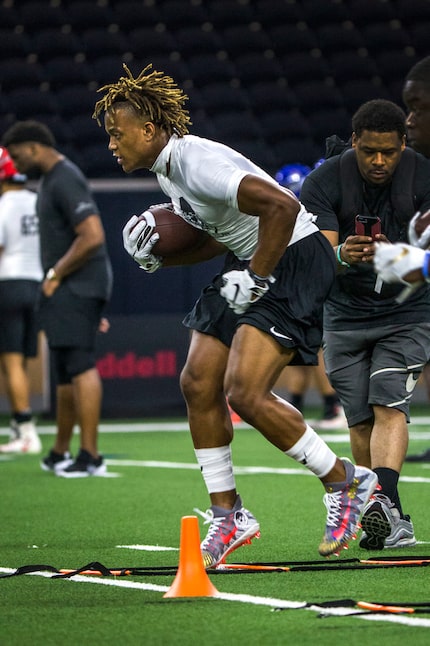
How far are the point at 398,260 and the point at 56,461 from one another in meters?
5.36

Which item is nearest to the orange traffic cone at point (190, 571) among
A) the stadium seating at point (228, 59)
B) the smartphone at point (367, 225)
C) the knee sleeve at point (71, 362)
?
the smartphone at point (367, 225)

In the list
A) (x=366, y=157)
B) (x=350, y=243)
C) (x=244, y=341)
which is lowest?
(x=244, y=341)

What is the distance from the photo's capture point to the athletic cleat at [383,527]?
5.15 m

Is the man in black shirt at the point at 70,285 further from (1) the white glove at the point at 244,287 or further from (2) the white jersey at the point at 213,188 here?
(1) the white glove at the point at 244,287

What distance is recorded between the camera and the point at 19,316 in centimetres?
1070

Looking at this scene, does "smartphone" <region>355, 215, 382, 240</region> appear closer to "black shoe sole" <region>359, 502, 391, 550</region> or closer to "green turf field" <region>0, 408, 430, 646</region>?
"black shoe sole" <region>359, 502, 391, 550</region>

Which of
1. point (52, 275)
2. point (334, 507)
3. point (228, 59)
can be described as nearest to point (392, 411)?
point (334, 507)

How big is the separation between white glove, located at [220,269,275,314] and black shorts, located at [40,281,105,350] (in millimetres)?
4002

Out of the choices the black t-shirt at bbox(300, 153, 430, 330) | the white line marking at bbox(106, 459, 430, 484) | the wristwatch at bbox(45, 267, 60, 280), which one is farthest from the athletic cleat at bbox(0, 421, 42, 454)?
the black t-shirt at bbox(300, 153, 430, 330)

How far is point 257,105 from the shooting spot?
17.6 meters

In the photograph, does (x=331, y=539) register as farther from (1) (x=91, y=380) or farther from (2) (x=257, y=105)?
(2) (x=257, y=105)

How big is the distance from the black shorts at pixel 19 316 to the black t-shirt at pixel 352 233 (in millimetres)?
5444

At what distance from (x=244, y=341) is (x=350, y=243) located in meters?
0.70

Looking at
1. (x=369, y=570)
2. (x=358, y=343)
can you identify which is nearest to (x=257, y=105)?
(x=358, y=343)
